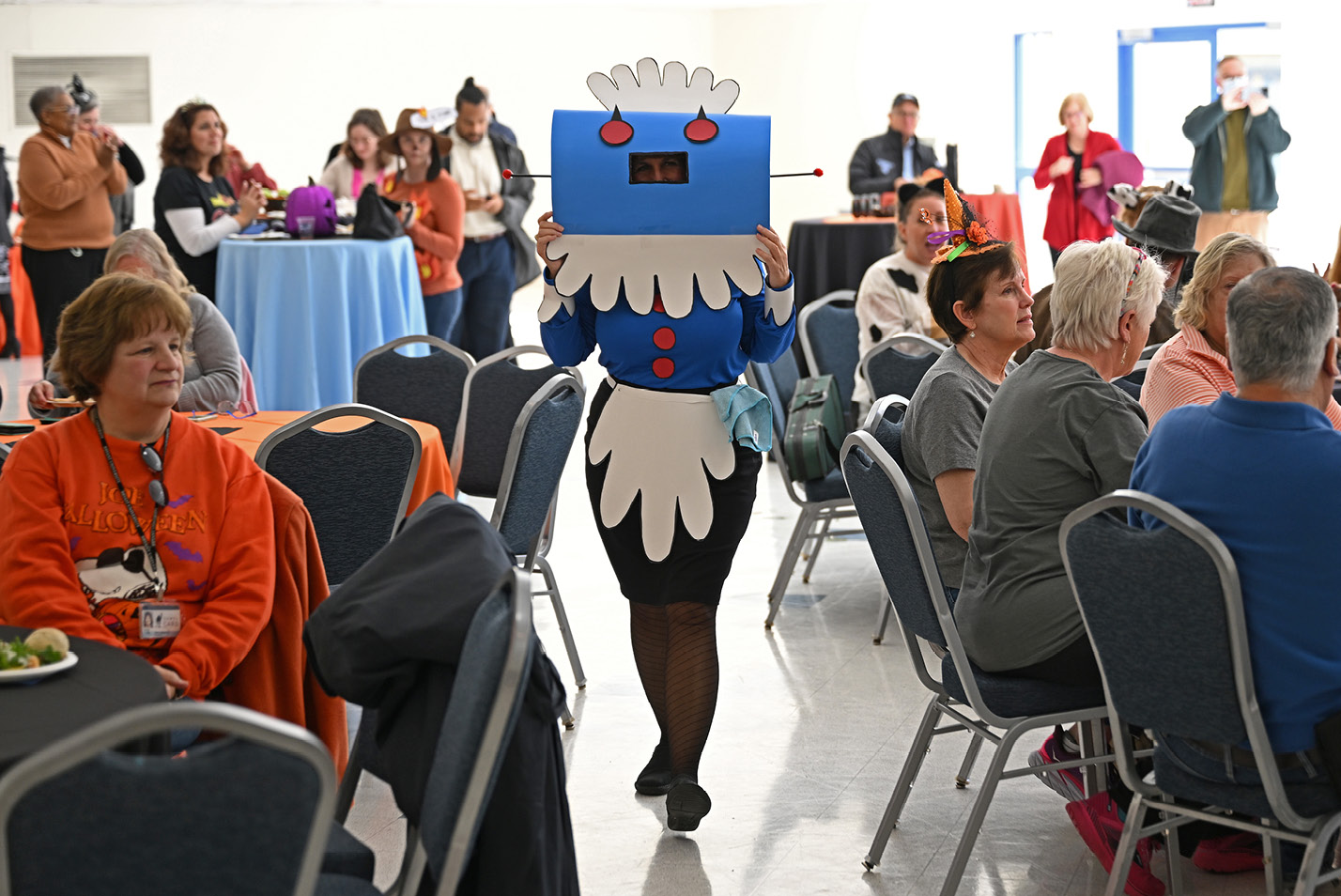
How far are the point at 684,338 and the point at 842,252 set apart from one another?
4.90m

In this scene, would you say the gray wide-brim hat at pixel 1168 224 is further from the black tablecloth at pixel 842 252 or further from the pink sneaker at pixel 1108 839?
the black tablecloth at pixel 842 252

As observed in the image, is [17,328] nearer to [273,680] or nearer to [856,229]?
[856,229]

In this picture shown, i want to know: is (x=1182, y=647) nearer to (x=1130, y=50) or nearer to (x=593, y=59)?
(x=1130, y=50)

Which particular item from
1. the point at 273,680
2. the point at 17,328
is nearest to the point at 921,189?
the point at 273,680

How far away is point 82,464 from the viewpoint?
2219mm

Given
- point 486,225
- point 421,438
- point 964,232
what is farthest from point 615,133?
point 486,225

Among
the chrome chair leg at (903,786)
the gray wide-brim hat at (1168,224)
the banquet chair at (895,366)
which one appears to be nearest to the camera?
the chrome chair leg at (903,786)

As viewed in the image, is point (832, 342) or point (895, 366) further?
point (832, 342)

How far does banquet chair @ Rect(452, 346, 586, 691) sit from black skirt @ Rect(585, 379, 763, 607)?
1082mm

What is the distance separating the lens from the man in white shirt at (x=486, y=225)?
23.2ft

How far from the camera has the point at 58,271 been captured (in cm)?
672

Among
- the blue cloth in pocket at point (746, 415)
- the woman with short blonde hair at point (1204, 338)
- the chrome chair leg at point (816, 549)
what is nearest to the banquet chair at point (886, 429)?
the blue cloth in pocket at point (746, 415)

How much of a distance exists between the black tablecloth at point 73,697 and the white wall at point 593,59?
12043mm

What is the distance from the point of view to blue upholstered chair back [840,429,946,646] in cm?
233
